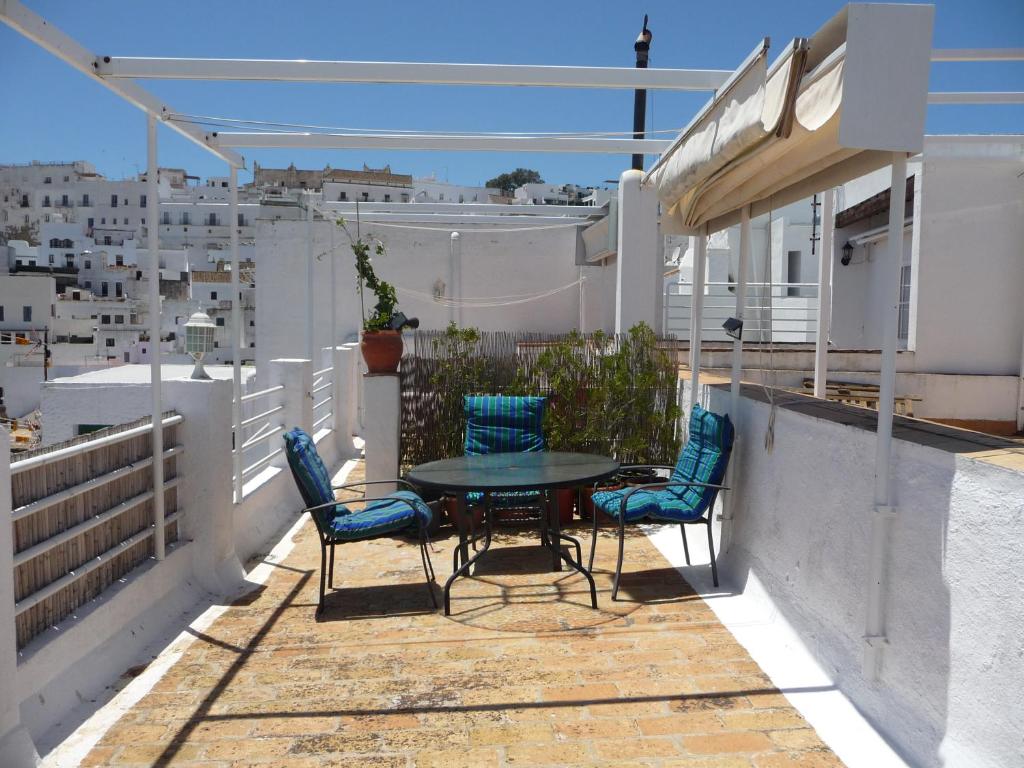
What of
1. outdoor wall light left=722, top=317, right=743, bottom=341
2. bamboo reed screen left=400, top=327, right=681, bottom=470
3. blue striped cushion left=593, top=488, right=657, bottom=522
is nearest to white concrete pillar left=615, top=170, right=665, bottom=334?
bamboo reed screen left=400, top=327, right=681, bottom=470

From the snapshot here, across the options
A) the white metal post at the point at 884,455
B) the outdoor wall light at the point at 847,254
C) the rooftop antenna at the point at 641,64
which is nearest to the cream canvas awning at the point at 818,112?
the white metal post at the point at 884,455

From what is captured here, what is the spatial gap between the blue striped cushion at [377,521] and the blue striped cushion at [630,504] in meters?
1.09

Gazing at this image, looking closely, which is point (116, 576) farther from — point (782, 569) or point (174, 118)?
point (782, 569)

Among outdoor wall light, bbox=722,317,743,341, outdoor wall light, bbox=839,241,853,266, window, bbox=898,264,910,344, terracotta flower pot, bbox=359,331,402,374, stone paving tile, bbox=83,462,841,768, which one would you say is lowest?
stone paving tile, bbox=83,462,841,768

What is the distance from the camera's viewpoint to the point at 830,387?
8570 millimetres

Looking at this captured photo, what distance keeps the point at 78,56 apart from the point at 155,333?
136 cm

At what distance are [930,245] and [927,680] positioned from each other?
8.01 meters

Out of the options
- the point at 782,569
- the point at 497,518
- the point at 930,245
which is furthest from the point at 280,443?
the point at 930,245

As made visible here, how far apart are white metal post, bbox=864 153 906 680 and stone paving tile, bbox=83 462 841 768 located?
1.56 ft

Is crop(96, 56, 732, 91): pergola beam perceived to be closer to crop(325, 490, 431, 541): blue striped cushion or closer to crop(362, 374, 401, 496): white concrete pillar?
crop(362, 374, 401, 496): white concrete pillar

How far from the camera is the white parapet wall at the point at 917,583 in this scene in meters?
2.34

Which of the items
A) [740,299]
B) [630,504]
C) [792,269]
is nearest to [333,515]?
[630,504]

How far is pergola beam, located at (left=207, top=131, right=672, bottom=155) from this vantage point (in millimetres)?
6727

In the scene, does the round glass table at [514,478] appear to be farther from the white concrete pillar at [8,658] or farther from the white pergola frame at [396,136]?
the white concrete pillar at [8,658]
